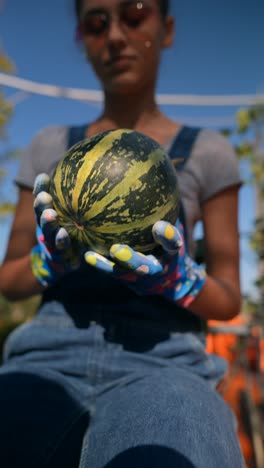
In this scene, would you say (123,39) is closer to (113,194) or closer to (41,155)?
(41,155)

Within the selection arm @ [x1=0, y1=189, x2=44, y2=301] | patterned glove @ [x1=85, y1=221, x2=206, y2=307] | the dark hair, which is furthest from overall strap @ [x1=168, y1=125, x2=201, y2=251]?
arm @ [x1=0, y1=189, x2=44, y2=301]

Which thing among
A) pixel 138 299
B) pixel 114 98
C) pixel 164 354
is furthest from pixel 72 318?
pixel 114 98

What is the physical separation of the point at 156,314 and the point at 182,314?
155 millimetres

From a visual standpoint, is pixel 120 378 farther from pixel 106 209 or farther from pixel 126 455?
pixel 106 209

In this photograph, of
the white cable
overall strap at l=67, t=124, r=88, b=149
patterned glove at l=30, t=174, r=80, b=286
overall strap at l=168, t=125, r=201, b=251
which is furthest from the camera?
the white cable

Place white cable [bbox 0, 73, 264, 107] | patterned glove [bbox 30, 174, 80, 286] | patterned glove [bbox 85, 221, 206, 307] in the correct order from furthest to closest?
1. white cable [bbox 0, 73, 264, 107]
2. patterned glove [bbox 30, 174, 80, 286]
3. patterned glove [bbox 85, 221, 206, 307]

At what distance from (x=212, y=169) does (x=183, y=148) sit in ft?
0.63

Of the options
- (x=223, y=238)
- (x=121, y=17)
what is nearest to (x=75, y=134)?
(x=121, y=17)

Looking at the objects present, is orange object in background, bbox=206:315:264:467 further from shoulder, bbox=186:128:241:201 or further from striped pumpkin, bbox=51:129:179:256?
striped pumpkin, bbox=51:129:179:256

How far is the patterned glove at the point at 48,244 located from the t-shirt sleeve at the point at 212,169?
0.82 metres

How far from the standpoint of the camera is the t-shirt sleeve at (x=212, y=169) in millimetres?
1961

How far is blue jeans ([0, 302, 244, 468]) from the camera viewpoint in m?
1.12

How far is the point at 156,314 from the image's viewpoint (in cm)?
167

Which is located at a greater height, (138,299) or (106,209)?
(106,209)
